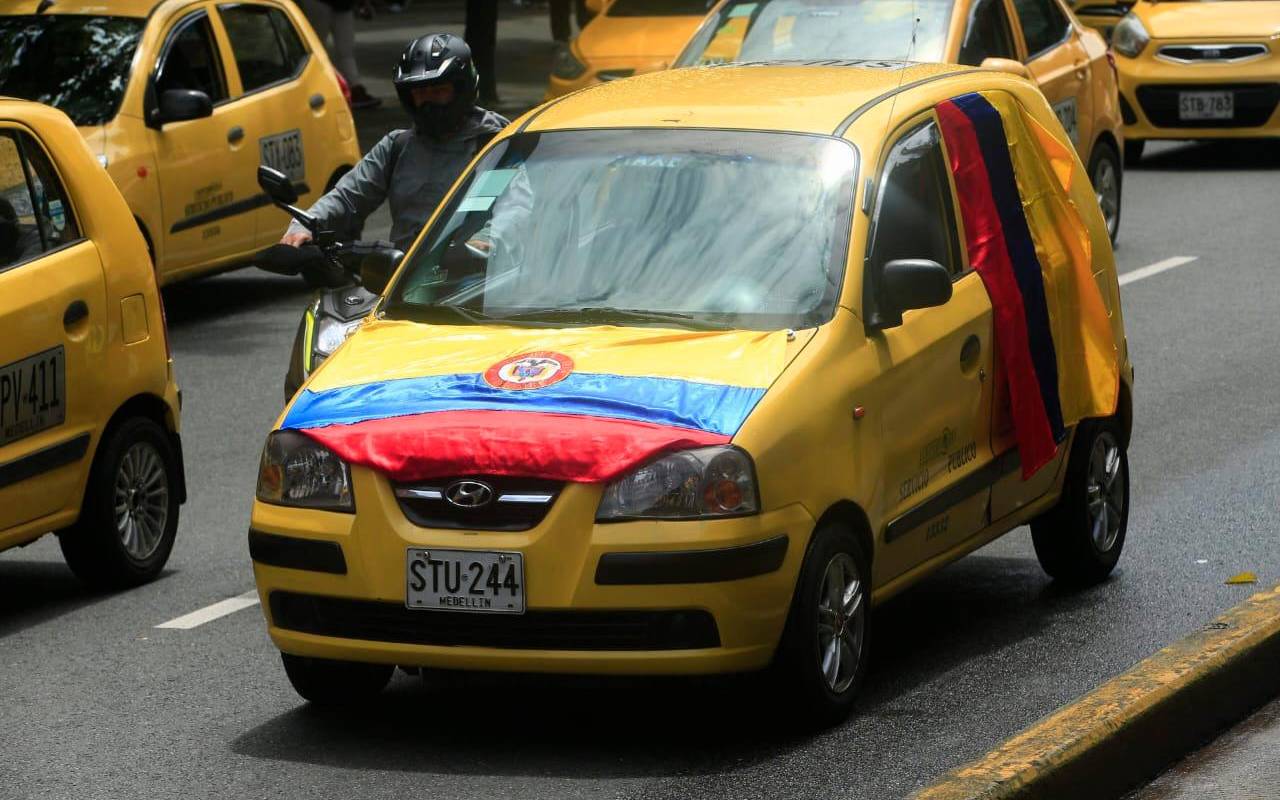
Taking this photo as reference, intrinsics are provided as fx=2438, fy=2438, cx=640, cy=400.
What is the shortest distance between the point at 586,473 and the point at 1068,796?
50.9 inches

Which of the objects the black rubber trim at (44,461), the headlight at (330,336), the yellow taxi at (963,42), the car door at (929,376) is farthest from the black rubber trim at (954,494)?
the yellow taxi at (963,42)

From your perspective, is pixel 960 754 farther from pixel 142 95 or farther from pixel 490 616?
pixel 142 95

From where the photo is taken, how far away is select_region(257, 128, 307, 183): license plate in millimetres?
13672

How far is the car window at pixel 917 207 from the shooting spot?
6.53 metres

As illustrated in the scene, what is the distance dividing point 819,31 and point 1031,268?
6446 millimetres

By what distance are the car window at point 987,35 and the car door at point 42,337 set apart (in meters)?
6.56

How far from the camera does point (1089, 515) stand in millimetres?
7465

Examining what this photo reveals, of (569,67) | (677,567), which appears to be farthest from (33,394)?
(569,67)

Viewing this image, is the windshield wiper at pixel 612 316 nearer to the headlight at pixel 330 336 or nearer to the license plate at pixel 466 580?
the license plate at pixel 466 580

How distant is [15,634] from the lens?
24.6 ft

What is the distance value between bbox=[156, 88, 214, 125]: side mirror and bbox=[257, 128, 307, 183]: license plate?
102 cm

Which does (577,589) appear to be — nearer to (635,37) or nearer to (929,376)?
(929,376)

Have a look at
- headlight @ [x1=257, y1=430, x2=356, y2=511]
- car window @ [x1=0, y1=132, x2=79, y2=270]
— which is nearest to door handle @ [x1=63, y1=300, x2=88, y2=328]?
car window @ [x1=0, y1=132, x2=79, y2=270]

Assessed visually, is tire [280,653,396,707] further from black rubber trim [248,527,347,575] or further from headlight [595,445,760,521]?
headlight [595,445,760,521]
